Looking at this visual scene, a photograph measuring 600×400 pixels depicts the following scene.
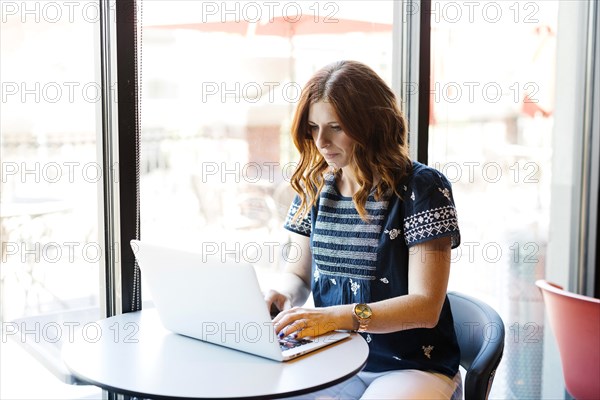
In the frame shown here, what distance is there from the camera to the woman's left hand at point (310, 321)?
1748mm

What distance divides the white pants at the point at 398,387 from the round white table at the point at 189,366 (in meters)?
0.15

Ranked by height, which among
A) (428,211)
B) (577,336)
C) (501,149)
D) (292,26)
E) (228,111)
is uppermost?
(292,26)

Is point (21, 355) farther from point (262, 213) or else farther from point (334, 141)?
point (334, 141)

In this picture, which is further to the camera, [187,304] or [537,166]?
[537,166]

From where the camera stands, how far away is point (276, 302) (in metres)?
2.05

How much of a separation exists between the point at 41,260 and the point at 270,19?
107 centimetres

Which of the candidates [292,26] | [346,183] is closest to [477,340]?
[346,183]

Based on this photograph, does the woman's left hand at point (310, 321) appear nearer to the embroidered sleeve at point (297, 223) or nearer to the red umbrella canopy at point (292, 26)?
the embroidered sleeve at point (297, 223)

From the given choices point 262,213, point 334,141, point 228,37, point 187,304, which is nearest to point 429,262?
point 334,141

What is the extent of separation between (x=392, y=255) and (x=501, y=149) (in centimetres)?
133

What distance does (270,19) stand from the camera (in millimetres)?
2461

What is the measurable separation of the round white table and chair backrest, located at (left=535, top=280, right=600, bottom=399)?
1.11 meters

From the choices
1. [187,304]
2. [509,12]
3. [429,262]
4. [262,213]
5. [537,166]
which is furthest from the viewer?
[537,166]

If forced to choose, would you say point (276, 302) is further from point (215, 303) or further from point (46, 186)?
point (46, 186)
